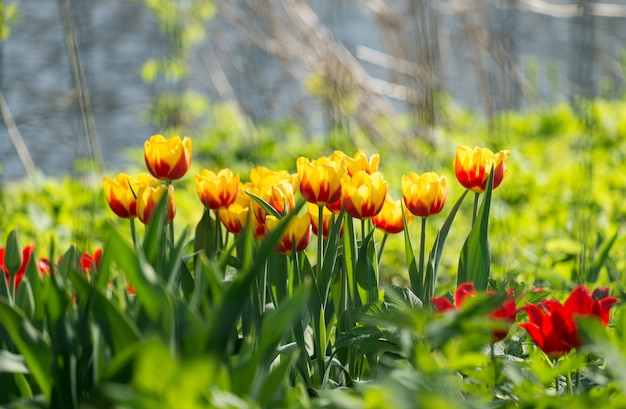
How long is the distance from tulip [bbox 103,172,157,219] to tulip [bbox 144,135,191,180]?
22mm

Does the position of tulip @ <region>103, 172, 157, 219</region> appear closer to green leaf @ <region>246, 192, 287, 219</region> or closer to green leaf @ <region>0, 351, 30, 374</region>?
green leaf @ <region>246, 192, 287, 219</region>

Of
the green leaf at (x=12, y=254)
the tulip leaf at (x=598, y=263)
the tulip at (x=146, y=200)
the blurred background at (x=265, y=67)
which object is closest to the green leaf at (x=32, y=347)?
the tulip at (x=146, y=200)

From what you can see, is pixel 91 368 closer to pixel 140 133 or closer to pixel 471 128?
pixel 471 128

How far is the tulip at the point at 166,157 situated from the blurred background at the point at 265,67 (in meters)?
1.29

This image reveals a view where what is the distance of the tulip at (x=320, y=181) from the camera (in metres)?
1.30

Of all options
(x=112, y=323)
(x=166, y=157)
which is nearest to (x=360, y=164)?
(x=166, y=157)

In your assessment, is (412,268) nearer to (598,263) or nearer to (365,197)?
(365,197)

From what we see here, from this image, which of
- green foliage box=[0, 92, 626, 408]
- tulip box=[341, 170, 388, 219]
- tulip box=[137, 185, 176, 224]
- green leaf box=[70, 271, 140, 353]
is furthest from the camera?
tulip box=[137, 185, 176, 224]

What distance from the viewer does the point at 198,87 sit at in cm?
801

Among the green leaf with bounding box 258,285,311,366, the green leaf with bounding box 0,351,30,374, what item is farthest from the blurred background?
the green leaf with bounding box 258,285,311,366

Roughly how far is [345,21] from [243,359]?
25.0ft

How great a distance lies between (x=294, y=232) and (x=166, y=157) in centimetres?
30

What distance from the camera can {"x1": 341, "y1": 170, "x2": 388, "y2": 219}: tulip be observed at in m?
1.29

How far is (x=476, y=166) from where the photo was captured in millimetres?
1404
